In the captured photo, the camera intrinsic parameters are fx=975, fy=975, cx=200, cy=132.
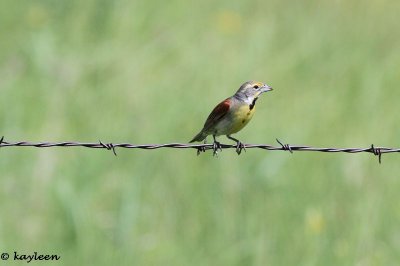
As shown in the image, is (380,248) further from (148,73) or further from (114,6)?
(114,6)

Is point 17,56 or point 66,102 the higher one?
point 17,56

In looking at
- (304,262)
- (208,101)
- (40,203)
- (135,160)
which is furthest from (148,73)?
(304,262)

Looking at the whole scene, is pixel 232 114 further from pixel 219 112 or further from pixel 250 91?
pixel 250 91

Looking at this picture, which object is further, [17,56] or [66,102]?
[17,56]

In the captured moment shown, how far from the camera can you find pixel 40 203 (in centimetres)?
917

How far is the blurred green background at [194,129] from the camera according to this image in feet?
29.0

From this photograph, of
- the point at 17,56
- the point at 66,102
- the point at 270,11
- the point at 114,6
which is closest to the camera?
the point at 66,102

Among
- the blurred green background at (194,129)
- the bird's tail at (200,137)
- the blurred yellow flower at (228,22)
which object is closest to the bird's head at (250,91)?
the bird's tail at (200,137)

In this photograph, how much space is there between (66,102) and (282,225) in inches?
123

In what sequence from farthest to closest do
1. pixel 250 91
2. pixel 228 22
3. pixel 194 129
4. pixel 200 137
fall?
pixel 228 22 < pixel 194 129 < pixel 200 137 < pixel 250 91

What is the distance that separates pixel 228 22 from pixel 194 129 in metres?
3.24

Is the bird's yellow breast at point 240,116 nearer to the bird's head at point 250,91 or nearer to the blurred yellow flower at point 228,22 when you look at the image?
the bird's head at point 250,91

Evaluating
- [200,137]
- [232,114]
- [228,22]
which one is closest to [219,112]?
[232,114]

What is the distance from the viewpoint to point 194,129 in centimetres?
1059
